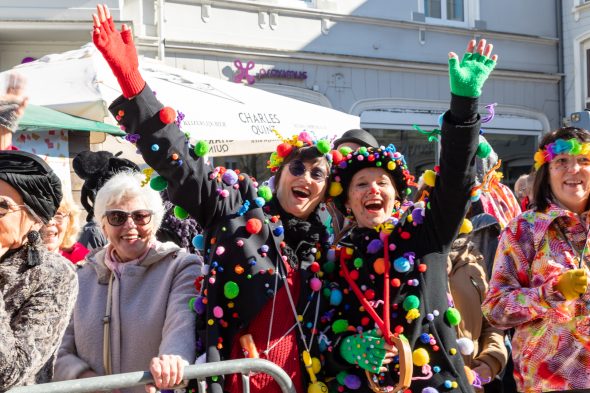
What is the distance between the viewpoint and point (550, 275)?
9.05 feet

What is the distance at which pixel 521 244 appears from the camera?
291 cm

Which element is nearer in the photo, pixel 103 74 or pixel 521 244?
pixel 521 244

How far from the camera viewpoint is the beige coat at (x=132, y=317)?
2633 mm

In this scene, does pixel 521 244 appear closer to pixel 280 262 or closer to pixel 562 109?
pixel 280 262

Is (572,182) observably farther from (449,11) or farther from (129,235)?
(449,11)

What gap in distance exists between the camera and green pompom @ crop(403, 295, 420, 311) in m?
2.51

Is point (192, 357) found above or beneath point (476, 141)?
beneath

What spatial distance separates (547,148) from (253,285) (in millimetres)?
1377

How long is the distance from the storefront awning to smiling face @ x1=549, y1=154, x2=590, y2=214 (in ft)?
9.90

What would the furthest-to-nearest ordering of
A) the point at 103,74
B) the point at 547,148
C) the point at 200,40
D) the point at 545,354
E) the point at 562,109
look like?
1. the point at 562,109
2. the point at 200,40
3. the point at 103,74
4. the point at 547,148
5. the point at 545,354

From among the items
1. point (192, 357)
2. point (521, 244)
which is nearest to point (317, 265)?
point (192, 357)

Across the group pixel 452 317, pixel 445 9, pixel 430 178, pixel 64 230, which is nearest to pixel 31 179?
pixel 430 178

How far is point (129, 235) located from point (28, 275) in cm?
75

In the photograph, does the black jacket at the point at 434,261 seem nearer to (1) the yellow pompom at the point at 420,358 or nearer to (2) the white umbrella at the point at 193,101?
(1) the yellow pompom at the point at 420,358
